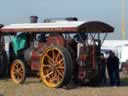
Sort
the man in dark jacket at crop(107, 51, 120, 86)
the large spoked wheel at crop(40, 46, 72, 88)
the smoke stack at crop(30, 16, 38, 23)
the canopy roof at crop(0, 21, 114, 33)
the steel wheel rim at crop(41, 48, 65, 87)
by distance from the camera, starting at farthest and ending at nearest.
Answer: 1. the smoke stack at crop(30, 16, 38, 23)
2. the man in dark jacket at crop(107, 51, 120, 86)
3. the steel wheel rim at crop(41, 48, 65, 87)
4. the canopy roof at crop(0, 21, 114, 33)
5. the large spoked wheel at crop(40, 46, 72, 88)

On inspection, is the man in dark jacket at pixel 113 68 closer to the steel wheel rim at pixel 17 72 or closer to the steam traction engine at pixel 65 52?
the steam traction engine at pixel 65 52

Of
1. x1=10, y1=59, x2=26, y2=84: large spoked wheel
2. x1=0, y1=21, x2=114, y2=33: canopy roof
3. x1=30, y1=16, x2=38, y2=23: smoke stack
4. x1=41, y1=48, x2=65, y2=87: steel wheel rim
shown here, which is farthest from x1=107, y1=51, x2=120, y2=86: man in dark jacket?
x1=30, y1=16, x2=38, y2=23: smoke stack

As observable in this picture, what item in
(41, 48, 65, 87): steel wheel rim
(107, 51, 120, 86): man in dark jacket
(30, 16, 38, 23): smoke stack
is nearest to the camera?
(41, 48, 65, 87): steel wheel rim

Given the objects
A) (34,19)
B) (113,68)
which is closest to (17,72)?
(34,19)

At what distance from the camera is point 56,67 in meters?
16.8

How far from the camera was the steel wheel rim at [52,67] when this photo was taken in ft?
54.5

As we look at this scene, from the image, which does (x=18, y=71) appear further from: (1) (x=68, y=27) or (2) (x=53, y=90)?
(1) (x=68, y=27)

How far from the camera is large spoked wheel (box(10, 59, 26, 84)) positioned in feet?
59.0

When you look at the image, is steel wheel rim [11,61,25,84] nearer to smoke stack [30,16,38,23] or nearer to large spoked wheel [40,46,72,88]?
large spoked wheel [40,46,72,88]

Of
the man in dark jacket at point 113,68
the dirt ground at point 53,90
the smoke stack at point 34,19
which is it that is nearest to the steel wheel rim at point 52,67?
the dirt ground at point 53,90

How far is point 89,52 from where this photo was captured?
1681 centimetres

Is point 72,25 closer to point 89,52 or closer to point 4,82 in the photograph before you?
point 89,52

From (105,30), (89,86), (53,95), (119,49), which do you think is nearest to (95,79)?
(89,86)

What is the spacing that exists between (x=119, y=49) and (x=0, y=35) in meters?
13.7
